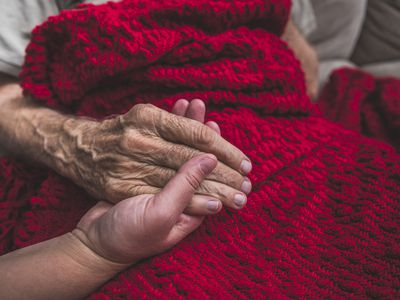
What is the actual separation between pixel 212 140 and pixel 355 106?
0.72 meters

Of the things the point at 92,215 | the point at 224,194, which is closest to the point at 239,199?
the point at 224,194

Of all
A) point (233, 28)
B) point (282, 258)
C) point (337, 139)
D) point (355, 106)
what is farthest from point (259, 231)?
point (355, 106)

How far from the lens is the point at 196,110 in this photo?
612 millimetres

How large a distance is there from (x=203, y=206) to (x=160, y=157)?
102 millimetres

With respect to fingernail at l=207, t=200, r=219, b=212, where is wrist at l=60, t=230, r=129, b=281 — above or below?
below

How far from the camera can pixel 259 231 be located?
Answer: 0.57m

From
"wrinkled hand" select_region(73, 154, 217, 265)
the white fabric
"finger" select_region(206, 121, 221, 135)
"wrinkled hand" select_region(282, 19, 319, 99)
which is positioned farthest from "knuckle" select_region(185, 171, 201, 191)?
the white fabric

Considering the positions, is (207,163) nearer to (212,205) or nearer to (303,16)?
(212,205)

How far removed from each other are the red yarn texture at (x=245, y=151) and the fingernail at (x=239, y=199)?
0.04 meters

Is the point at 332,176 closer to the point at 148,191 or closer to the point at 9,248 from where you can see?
the point at 148,191

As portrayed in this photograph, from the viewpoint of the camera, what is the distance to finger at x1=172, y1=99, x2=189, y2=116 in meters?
0.62

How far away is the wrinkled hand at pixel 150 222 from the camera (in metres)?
0.47

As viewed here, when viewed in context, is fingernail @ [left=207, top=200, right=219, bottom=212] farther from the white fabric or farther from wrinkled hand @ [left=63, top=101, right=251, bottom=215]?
the white fabric

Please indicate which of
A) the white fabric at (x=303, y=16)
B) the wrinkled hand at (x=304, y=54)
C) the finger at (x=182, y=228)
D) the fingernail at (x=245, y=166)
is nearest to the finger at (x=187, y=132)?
the fingernail at (x=245, y=166)
